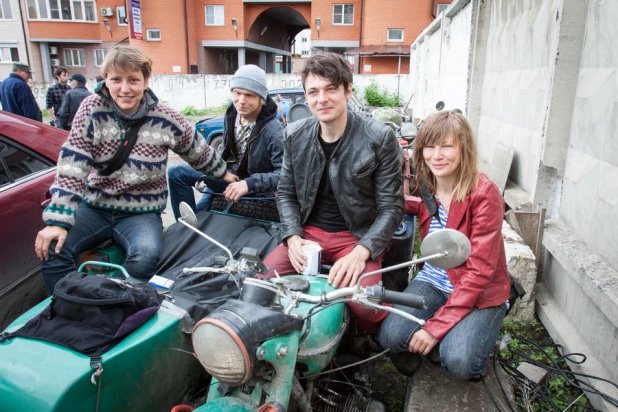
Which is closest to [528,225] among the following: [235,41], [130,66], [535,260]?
[535,260]

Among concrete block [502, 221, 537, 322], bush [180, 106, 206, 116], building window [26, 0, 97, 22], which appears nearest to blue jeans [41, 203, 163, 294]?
concrete block [502, 221, 537, 322]

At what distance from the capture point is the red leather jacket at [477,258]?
196 centimetres

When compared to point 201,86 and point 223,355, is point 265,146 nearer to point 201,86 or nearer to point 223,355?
point 223,355

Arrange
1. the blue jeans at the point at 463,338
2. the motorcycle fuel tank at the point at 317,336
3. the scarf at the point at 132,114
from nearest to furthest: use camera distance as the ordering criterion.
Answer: the motorcycle fuel tank at the point at 317,336, the blue jeans at the point at 463,338, the scarf at the point at 132,114

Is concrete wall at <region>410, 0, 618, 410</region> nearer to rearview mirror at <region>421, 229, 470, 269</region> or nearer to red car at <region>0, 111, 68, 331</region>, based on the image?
rearview mirror at <region>421, 229, 470, 269</region>

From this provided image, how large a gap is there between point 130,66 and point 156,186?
736 mm

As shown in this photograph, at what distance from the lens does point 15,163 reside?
118 inches

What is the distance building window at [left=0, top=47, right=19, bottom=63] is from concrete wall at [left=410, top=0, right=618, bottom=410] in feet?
115

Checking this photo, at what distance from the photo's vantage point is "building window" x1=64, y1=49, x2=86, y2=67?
33156 mm

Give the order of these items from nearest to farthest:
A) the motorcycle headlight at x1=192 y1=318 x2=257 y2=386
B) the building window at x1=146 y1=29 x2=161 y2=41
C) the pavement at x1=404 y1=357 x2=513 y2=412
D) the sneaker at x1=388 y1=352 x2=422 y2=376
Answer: the motorcycle headlight at x1=192 y1=318 x2=257 y2=386 < the pavement at x1=404 y1=357 x2=513 y2=412 < the sneaker at x1=388 y1=352 x2=422 y2=376 < the building window at x1=146 y1=29 x2=161 y2=41

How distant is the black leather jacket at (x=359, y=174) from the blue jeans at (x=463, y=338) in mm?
385

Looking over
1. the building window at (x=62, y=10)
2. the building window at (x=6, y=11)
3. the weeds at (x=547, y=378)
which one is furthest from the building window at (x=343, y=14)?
the weeds at (x=547, y=378)

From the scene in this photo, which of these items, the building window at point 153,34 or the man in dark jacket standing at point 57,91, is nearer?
the man in dark jacket standing at point 57,91

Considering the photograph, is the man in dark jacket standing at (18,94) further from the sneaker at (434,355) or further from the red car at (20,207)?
the sneaker at (434,355)
